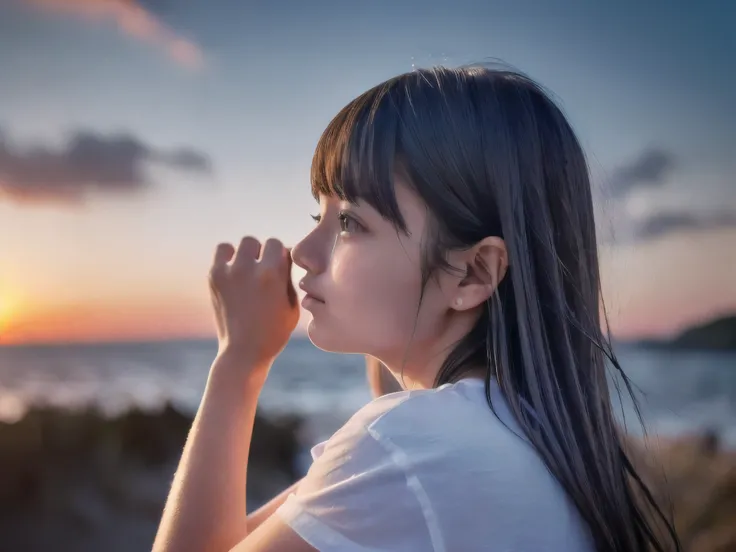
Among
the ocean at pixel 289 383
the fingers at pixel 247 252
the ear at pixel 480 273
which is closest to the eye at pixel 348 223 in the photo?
the ear at pixel 480 273

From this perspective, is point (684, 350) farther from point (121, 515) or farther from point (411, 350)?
point (121, 515)

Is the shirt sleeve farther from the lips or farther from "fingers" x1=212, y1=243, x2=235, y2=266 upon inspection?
"fingers" x1=212, y1=243, x2=235, y2=266

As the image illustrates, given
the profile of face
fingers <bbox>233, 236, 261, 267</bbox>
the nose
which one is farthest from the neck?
fingers <bbox>233, 236, 261, 267</bbox>

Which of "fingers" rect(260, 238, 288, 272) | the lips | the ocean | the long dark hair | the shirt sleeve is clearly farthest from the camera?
the ocean

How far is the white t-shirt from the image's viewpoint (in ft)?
1.91

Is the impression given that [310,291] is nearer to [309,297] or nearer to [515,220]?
[309,297]

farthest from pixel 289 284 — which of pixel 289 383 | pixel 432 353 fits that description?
pixel 289 383

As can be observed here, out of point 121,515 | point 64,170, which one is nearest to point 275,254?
point 121,515

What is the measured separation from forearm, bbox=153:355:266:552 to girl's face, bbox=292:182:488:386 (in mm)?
166

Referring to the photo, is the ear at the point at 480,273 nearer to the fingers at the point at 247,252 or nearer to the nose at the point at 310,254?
the nose at the point at 310,254

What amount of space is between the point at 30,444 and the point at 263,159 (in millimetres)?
1461

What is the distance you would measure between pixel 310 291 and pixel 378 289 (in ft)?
0.35

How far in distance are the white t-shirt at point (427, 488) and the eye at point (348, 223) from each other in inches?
8.2

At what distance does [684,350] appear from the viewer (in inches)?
85.4
